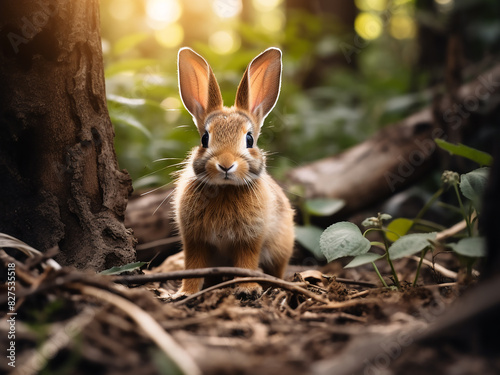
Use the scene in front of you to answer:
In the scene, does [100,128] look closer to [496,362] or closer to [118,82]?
[118,82]

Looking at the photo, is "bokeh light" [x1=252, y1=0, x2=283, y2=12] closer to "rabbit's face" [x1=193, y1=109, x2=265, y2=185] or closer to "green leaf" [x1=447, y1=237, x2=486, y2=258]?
"rabbit's face" [x1=193, y1=109, x2=265, y2=185]

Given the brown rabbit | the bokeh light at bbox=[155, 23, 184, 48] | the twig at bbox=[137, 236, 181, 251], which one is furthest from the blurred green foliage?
the bokeh light at bbox=[155, 23, 184, 48]

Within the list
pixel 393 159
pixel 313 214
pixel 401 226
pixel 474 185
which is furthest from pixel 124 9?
pixel 474 185

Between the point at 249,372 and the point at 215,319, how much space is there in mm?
679

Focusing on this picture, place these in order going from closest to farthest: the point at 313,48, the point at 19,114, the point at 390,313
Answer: the point at 390,313 → the point at 19,114 → the point at 313,48

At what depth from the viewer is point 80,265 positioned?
10.1 ft

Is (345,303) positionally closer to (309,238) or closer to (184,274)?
(184,274)

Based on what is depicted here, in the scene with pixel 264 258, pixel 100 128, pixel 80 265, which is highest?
pixel 100 128

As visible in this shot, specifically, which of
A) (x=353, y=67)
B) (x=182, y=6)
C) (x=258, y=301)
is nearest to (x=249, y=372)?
(x=258, y=301)

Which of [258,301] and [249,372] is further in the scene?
[258,301]

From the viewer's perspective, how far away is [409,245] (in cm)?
266

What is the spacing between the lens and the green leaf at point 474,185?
2750 mm

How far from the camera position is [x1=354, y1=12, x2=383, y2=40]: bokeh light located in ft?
37.8

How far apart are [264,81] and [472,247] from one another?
7.82 ft
